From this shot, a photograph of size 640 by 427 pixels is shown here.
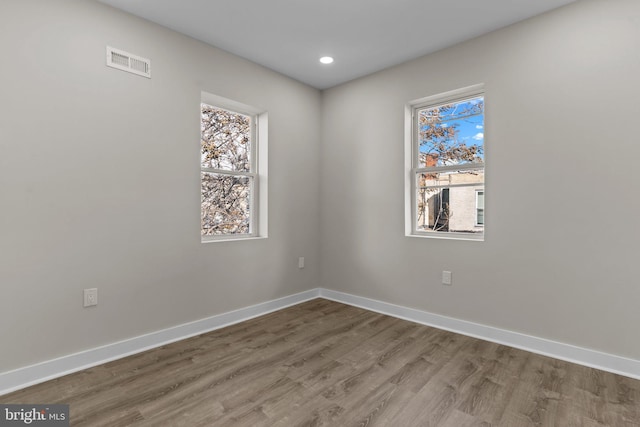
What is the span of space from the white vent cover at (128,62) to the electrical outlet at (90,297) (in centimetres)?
166

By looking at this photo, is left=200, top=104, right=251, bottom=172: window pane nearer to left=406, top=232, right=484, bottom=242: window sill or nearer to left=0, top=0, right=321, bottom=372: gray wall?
left=0, top=0, right=321, bottom=372: gray wall

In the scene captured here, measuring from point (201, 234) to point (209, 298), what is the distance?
1.98ft

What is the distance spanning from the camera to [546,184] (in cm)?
256

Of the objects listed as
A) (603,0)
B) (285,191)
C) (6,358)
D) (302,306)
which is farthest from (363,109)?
(6,358)

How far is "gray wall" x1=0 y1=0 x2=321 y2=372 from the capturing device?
6.82ft

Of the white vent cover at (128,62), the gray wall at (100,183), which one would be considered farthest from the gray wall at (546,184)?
the white vent cover at (128,62)

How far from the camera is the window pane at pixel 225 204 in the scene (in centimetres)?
319

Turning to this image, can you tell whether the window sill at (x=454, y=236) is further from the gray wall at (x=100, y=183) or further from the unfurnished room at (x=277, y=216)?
the gray wall at (x=100, y=183)

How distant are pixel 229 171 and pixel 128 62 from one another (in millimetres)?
1227

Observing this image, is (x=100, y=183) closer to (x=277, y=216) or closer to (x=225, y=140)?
(x=225, y=140)

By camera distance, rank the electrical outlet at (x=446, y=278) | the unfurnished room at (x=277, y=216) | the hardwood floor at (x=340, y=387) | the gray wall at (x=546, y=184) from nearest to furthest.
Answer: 1. the hardwood floor at (x=340, y=387)
2. the unfurnished room at (x=277, y=216)
3. the gray wall at (x=546, y=184)
4. the electrical outlet at (x=446, y=278)

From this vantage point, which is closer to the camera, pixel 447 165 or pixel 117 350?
pixel 117 350

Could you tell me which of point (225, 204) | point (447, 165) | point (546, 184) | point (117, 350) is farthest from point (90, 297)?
point (546, 184)

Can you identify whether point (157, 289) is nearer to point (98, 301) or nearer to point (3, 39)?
point (98, 301)
